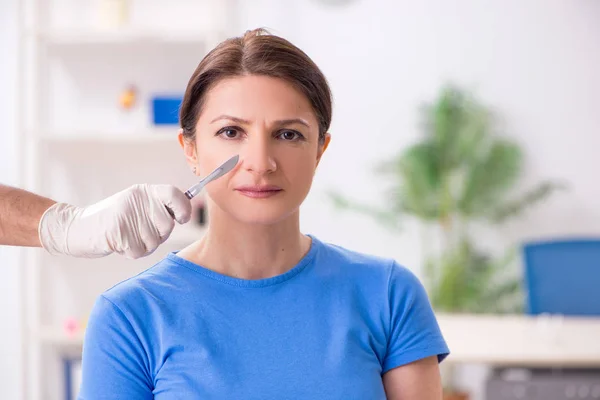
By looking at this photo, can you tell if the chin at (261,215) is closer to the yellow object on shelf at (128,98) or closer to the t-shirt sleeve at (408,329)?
the t-shirt sleeve at (408,329)

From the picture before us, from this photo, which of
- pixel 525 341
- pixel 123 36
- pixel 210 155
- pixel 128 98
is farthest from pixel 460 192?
pixel 210 155

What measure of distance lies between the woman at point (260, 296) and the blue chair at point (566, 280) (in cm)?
221

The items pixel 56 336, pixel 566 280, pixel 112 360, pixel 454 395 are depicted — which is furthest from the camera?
pixel 454 395

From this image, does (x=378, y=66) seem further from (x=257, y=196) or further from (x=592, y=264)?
(x=257, y=196)

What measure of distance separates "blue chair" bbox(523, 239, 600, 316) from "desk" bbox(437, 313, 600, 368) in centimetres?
7

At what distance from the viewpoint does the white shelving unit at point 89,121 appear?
12.2 feet

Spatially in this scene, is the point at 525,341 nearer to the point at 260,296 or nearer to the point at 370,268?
the point at 370,268

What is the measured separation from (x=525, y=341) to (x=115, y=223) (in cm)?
200

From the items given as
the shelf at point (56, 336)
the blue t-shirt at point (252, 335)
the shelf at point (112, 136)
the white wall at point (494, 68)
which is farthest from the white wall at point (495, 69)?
the blue t-shirt at point (252, 335)

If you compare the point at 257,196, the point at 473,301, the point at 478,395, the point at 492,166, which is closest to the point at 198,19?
the point at 492,166

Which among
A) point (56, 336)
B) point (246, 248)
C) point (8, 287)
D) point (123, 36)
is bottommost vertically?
point (56, 336)

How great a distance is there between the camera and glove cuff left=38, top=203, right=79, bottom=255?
1228 mm

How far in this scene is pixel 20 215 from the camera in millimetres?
1253

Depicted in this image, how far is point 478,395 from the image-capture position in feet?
15.4
